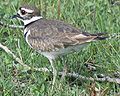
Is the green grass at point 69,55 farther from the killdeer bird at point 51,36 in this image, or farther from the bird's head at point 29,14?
the bird's head at point 29,14

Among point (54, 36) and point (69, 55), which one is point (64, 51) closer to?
point (54, 36)

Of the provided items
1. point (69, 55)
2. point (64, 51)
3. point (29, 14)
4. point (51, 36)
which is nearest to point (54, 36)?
point (51, 36)

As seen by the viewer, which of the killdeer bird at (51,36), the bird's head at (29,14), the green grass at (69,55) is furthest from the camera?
the bird's head at (29,14)

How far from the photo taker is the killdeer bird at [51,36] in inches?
222

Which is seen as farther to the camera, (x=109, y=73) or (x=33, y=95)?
(x=109, y=73)

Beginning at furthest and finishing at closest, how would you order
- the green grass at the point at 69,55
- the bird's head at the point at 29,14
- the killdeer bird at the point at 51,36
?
the bird's head at the point at 29,14
the green grass at the point at 69,55
the killdeer bird at the point at 51,36

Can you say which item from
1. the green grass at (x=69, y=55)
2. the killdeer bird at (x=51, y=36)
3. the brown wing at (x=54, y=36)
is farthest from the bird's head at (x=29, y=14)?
the green grass at (x=69, y=55)

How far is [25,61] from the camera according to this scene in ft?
20.9

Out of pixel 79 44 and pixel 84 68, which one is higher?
pixel 79 44

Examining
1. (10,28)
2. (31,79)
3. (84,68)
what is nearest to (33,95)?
(31,79)

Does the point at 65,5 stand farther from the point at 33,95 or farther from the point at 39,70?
the point at 33,95

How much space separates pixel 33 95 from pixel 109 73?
0.90 meters

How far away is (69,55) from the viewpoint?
6.38 metres

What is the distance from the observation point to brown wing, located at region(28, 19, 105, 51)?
565 cm
